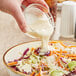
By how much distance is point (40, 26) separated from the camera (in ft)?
4.62

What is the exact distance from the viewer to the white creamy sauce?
55.2 inches

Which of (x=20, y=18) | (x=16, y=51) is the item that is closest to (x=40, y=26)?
(x=20, y=18)

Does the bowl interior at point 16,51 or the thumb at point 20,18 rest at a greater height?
the thumb at point 20,18

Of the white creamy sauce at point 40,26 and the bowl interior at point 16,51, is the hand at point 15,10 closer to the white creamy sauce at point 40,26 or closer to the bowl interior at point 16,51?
the white creamy sauce at point 40,26

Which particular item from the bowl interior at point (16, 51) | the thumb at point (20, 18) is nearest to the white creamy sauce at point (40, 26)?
the thumb at point (20, 18)

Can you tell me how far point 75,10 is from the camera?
7.27 ft

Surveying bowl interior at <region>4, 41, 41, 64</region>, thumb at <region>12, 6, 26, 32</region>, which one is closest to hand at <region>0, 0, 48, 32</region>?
thumb at <region>12, 6, 26, 32</region>

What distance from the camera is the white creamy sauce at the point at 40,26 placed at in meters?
1.40

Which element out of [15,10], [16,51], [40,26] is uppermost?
[15,10]

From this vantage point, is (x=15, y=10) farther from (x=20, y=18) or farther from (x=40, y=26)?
(x=40, y=26)

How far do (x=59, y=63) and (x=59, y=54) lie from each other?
11 centimetres

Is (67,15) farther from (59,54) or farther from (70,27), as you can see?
(59,54)

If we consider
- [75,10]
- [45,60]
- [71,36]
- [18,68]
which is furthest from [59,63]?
[75,10]

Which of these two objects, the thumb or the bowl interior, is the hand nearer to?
the thumb
